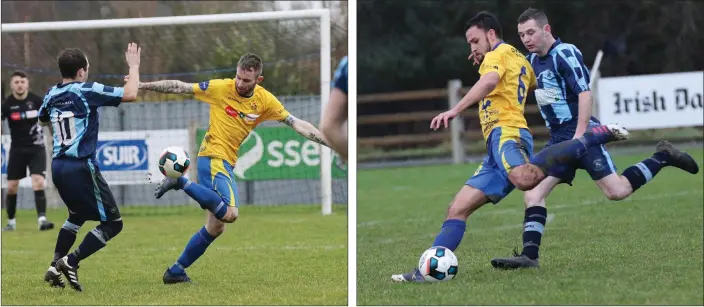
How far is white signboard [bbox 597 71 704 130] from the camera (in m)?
15.6

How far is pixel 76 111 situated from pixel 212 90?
744 millimetres

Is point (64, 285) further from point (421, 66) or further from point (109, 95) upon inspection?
point (421, 66)

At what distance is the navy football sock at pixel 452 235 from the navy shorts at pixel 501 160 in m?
0.20

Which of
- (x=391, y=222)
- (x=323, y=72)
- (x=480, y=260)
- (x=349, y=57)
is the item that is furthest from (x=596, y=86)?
(x=349, y=57)

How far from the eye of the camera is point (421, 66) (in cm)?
1580

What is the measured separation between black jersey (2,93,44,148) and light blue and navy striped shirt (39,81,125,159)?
3112 millimetres

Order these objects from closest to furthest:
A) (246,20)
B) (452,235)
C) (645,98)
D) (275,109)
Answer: (452,235), (275,109), (246,20), (645,98)

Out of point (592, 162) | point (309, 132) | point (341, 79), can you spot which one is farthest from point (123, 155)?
point (592, 162)

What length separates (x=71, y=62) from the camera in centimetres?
513

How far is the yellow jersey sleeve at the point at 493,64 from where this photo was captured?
4.86 meters

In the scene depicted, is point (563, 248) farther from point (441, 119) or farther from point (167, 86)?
point (167, 86)

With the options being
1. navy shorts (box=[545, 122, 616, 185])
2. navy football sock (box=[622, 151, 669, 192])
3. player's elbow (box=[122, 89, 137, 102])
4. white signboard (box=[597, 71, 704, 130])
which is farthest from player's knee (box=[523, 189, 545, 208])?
white signboard (box=[597, 71, 704, 130])

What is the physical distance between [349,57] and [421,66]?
1097 cm

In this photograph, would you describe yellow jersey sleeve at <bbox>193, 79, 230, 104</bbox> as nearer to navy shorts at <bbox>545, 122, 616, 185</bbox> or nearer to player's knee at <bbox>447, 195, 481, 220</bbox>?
player's knee at <bbox>447, 195, 481, 220</bbox>
